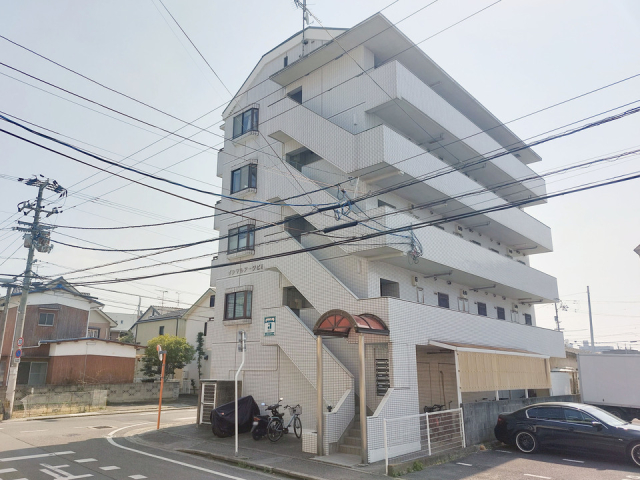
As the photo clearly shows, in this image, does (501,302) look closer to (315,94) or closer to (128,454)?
(315,94)

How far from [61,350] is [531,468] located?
29.2 m

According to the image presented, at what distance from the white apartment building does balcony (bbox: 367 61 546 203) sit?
0.08 m

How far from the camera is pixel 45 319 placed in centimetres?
3350

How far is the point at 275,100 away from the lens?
21578 mm

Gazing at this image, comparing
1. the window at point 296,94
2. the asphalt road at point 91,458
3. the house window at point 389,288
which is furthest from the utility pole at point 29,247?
the house window at point 389,288

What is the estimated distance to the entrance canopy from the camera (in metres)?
11.8

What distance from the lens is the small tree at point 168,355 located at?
33.9m

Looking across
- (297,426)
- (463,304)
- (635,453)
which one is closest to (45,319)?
(297,426)

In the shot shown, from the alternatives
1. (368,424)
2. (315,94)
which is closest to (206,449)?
(368,424)

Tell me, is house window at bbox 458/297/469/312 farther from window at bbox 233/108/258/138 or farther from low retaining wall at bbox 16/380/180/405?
low retaining wall at bbox 16/380/180/405

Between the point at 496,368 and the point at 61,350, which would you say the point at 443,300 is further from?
the point at 61,350

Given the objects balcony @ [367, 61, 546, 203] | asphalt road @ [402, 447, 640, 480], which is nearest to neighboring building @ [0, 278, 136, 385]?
balcony @ [367, 61, 546, 203]

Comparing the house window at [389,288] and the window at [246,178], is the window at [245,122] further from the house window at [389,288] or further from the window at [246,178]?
the house window at [389,288]

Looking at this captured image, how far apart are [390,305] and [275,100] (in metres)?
12.7
